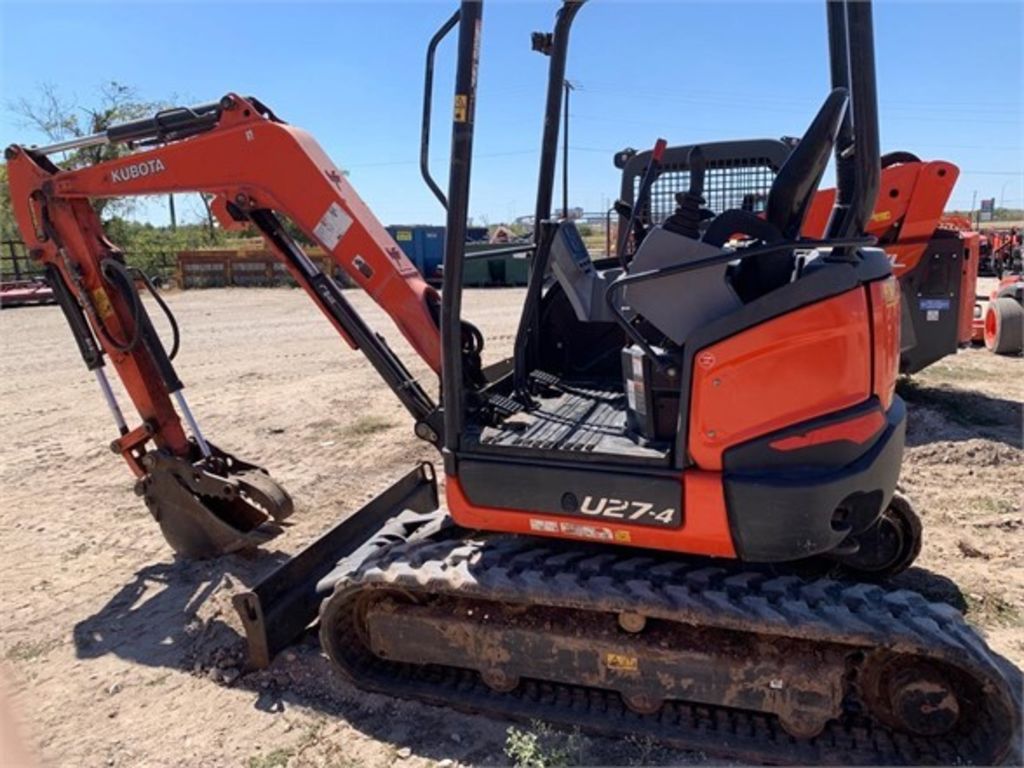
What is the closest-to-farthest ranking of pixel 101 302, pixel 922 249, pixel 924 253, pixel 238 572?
pixel 101 302
pixel 238 572
pixel 922 249
pixel 924 253

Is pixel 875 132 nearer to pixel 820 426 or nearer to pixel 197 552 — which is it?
pixel 820 426

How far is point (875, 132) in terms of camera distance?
2383mm

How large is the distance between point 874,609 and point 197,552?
3.52m

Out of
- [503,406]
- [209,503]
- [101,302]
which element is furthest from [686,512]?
[101,302]

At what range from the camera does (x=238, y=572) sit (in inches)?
169

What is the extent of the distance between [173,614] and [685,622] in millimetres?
2658

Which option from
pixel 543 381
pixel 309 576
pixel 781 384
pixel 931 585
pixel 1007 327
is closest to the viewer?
pixel 781 384

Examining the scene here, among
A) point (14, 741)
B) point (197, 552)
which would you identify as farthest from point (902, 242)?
point (14, 741)

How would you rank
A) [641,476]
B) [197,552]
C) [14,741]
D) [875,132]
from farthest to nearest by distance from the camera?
[197,552]
[641,476]
[875,132]
[14,741]

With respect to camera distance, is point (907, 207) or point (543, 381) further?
point (907, 207)

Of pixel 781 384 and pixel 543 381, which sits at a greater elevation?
pixel 781 384

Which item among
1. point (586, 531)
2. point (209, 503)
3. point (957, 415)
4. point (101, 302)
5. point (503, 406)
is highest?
point (101, 302)

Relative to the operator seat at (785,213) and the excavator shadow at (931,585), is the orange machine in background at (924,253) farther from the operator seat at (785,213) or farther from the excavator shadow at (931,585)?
the operator seat at (785,213)

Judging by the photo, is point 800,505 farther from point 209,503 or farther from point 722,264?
point 209,503
